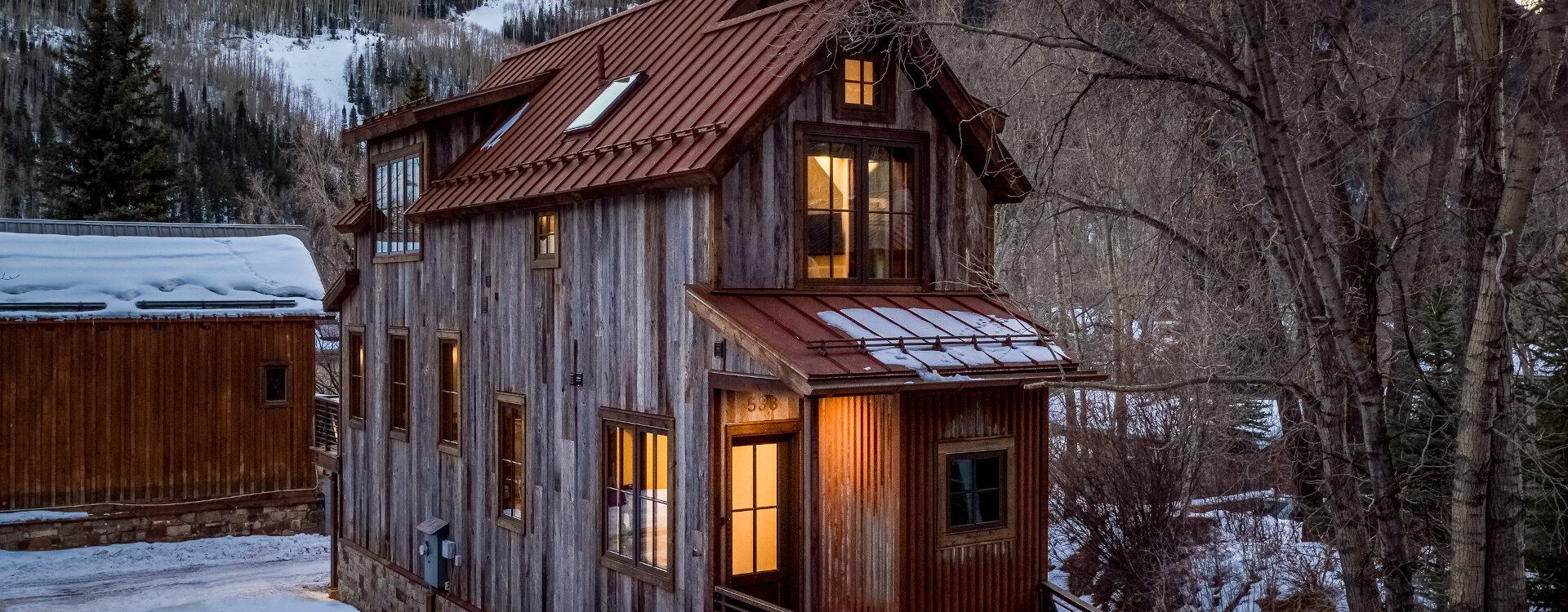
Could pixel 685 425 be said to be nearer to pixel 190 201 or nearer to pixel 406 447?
pixel 406 447

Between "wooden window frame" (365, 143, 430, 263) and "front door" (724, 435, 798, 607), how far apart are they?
641cm

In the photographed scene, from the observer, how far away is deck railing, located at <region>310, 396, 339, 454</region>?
66.5 feet

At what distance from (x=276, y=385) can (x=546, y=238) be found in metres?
12.7

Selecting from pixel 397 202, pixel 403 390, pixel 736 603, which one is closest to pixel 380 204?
pixel 397 202

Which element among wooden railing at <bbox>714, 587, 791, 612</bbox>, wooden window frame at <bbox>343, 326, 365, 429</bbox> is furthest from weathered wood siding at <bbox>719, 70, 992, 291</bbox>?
wooden window frame at <bbox>343, 326, 365, 429</bbox>

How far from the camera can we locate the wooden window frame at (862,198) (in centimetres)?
1053

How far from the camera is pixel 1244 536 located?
51.0 ft

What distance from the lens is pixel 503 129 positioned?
14766 mm

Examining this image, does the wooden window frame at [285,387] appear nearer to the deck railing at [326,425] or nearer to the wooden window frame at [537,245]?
the deck railing at [326,425]

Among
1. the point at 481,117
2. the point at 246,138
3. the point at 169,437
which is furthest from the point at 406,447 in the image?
the point at 246,138

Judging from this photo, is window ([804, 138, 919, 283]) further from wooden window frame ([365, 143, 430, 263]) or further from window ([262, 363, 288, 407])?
window ([262, 363, 288, 407])

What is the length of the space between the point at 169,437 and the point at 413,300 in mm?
9078

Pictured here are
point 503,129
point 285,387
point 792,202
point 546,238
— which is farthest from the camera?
point 285,387

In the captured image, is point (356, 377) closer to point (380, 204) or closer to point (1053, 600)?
point (380, 204)
